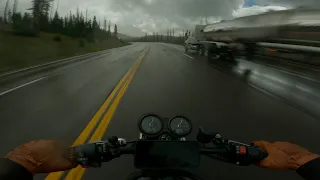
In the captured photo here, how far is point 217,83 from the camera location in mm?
13844

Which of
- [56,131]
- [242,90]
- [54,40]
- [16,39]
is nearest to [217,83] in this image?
[242,90]

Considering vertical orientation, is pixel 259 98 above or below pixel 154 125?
below

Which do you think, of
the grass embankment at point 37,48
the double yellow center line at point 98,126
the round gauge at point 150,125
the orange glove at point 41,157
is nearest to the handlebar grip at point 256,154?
the round gauge at point 150,125

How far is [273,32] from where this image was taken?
1253 centimetres

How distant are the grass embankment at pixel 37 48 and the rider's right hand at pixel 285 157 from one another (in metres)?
22.4

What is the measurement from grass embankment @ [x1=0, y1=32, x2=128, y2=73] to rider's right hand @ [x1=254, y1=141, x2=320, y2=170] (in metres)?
22.4

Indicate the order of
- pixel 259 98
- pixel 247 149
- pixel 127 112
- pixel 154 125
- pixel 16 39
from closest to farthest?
1. pixel 247 149
2. pixel 154 125
3. pixel 127 112
4. pixel 259 98
5. pixel 16 39

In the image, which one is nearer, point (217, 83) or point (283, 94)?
point (283, 94)

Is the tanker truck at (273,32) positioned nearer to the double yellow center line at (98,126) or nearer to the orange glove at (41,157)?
the double yellow center line at (98,126)

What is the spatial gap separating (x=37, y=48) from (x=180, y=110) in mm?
30117

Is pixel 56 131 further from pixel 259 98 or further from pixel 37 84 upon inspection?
pixel 37 84

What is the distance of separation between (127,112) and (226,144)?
18.0 ft

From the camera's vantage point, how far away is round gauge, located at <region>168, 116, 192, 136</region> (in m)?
2.81

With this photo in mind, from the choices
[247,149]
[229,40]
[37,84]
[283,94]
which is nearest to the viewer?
[247,149]
